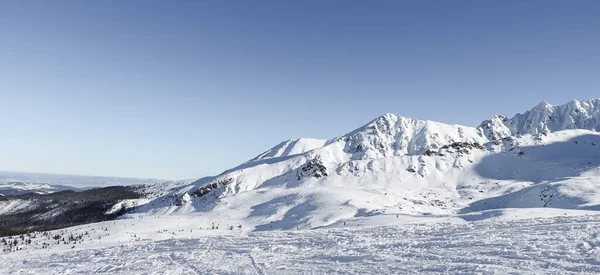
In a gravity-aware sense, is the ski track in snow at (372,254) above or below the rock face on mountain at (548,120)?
below

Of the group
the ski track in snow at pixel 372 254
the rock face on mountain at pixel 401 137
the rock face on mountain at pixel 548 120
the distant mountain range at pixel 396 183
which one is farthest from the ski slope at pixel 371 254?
the rock face on mountain at pixel 548 120

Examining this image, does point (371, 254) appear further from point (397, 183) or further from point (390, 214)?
point (397, 183)

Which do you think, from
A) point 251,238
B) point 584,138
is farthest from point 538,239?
point 584,138

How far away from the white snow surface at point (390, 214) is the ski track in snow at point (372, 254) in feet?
0.25

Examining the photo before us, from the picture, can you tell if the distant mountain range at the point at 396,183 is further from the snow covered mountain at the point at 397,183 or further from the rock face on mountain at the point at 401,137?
the rock face on mountain at the point at 401,137

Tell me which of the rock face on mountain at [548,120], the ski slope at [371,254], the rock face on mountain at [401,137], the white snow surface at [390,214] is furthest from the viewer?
the rock face on mountain at [548,120]

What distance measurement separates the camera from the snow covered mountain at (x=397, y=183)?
55625 mm

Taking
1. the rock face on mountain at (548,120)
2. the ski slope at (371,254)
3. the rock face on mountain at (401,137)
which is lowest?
the ski slope at (371,254)

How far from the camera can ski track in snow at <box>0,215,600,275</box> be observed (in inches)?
545

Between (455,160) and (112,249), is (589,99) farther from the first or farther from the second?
(112,249)

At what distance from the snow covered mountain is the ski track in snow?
20.0 meters

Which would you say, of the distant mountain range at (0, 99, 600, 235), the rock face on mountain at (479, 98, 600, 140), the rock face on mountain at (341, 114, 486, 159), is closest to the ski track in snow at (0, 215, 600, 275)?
the distant mountain range at (0, 99, 600, 235)

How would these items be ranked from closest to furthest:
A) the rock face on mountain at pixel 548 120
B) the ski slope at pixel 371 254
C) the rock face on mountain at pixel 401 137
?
1. the ski slope at pixel 371 254
2. the rock face on mountain at pixel 401 137
3. the rock face on mountain at pixel 548 120

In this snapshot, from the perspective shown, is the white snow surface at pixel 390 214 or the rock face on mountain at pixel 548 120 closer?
the white snow surface at pixel 390 214
